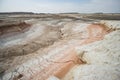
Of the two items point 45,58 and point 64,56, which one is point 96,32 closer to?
point 64,56

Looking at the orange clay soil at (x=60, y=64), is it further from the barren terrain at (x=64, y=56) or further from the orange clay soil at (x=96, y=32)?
the orange clay soil at (x=96, y=32)

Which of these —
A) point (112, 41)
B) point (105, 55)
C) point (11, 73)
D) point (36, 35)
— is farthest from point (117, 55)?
point (36, 35)

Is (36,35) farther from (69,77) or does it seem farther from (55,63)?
(69,77)

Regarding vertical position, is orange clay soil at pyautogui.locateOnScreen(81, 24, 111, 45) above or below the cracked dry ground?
above

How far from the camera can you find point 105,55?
21.5 ft

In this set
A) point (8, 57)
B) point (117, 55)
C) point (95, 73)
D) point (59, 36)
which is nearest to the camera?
point (95, 73)

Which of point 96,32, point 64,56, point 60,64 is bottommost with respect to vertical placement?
point 60,64

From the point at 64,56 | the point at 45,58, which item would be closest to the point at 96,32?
the point at 64,56

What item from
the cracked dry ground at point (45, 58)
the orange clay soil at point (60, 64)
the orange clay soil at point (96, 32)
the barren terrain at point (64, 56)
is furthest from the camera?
the orange clay soil at point (96, 32)

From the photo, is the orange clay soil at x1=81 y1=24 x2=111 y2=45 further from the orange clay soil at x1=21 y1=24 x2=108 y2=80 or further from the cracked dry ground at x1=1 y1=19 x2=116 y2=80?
the orange clay soil at x1=21 y1=24 x2=108 y2=80

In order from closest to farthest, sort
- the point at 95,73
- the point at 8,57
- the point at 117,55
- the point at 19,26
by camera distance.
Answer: the point at 95,73
the point at 117,55
the point at 8,57
the point at 19,26

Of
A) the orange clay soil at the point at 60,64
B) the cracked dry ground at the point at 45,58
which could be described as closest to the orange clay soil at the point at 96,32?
the cracked dry ground at the point at 45,58

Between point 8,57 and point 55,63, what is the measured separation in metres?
3.23

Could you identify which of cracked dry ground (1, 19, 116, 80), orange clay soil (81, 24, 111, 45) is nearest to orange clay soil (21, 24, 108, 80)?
cracked dry ground (1, 19, 116, 80)
